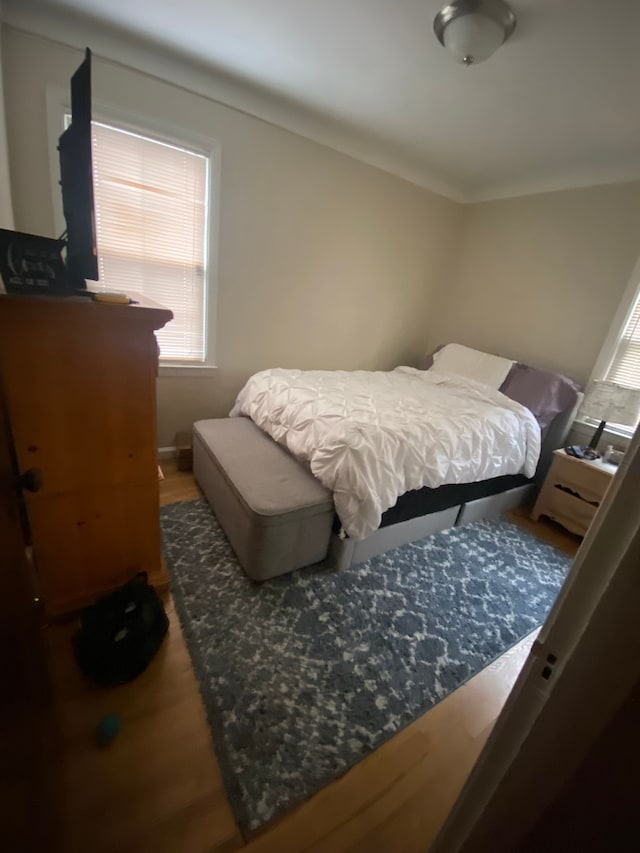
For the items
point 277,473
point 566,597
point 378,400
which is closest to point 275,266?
point 378,400

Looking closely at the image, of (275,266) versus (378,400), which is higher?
(275,266)

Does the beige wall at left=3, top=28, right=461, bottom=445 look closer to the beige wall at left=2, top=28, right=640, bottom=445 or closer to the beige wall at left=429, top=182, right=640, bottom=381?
the beige wall at left=2, top=28, right=640, bottom=445

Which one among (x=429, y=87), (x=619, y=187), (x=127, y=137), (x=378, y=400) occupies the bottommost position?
(x=378, y=400)

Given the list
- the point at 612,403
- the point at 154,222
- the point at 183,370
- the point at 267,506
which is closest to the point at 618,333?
the point at 612,403

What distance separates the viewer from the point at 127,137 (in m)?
2.17

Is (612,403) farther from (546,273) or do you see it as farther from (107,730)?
(107,730)

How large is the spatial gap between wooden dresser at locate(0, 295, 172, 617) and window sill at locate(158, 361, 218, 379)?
4.74 feet

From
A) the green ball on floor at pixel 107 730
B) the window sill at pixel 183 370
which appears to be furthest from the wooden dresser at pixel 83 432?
the window sill at pixel 183 370

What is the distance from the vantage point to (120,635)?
129 cm

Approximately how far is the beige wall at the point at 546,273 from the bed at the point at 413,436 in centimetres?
36

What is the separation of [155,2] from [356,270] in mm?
2017

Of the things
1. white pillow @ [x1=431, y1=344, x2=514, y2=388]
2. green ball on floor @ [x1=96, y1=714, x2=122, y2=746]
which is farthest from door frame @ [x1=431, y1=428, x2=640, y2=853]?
white pillow @ [x1=431, y1=344, x2=514, y2=388]

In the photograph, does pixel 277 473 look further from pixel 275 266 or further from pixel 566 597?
pixel 275 266

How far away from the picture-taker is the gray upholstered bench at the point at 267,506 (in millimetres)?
1646
